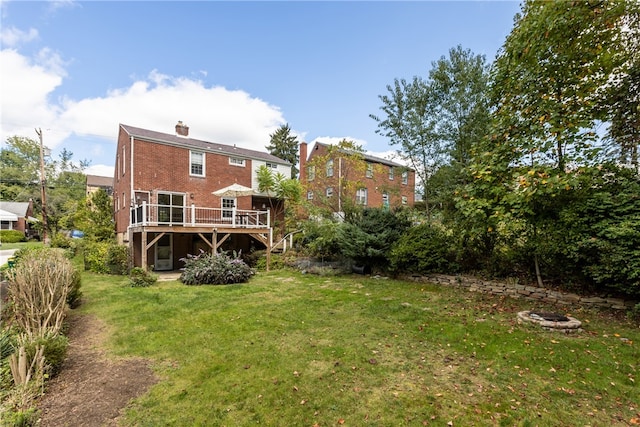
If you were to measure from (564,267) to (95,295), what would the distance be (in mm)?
12560

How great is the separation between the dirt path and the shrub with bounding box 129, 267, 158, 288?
5.13 meters

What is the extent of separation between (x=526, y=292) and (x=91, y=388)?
9.06m

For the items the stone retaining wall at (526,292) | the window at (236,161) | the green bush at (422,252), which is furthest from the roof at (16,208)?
the stone retaining wall at (526,292)

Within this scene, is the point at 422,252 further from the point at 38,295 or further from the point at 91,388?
the point at 38,295

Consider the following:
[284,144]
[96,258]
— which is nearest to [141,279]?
[96,258]

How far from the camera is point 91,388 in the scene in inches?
142

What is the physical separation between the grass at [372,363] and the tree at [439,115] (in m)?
5.30

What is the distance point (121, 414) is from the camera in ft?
10.1

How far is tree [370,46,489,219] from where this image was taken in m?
9.73

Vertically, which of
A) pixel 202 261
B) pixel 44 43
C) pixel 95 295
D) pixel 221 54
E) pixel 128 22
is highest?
pixel 221 54

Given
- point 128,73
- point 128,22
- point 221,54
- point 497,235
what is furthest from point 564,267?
point 128,73

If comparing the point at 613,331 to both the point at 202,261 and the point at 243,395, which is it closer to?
the point at 243,395

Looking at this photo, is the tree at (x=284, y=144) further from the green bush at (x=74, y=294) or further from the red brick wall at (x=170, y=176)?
the green bush at (x=74, y=294)

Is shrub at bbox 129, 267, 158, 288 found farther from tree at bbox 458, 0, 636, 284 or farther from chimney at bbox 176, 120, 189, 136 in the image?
chimney at bbox 176, 120, 189, 136
